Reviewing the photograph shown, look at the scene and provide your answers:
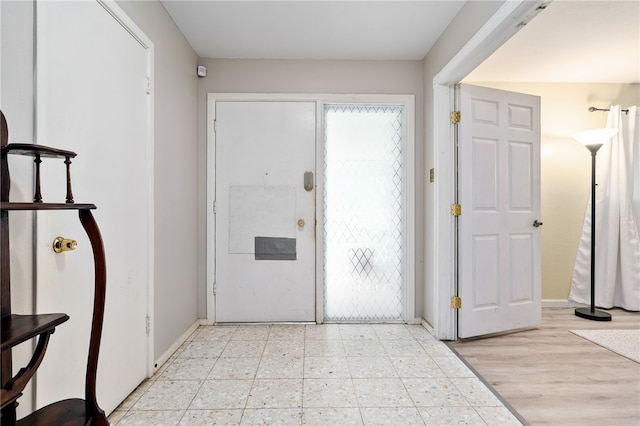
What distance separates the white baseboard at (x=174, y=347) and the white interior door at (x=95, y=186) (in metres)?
0.20

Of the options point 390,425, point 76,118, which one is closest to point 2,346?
point 76,118

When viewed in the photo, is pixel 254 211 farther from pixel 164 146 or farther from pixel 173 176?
pixel 164 146

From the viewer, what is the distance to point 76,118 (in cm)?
137

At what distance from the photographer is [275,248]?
291 centimetres

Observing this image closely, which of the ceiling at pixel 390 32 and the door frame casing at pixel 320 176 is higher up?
the ceiling at pixel 390 32

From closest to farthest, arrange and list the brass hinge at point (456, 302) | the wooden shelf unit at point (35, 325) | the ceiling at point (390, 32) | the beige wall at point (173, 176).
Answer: the wooden shelf unit at point (35, 325) → the beige wall at point (173, 176) → the ceiling at point (390, 32) → the brass hinge at point (456, 302)

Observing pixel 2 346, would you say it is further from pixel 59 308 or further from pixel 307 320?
pixel 307 320

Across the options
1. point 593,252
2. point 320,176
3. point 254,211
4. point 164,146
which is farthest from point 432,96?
point 593,252

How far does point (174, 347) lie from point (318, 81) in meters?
2.55

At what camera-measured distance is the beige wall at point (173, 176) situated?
6.81ft

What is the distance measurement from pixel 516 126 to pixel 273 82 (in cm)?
219

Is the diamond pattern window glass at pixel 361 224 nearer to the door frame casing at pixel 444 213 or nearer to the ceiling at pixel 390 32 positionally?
the door frame casing at pixel 444 213

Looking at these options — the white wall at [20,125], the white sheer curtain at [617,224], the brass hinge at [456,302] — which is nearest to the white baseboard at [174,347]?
the white wall at [20,125]

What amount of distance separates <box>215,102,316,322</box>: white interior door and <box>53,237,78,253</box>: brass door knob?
5.47ft
